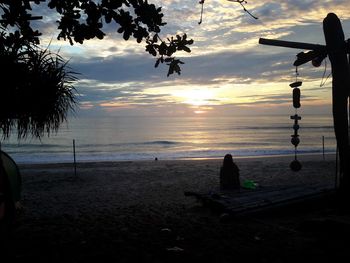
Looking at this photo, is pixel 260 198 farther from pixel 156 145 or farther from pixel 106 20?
pixel 156 145

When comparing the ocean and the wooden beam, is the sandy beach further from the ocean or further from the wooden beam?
the wooden beam

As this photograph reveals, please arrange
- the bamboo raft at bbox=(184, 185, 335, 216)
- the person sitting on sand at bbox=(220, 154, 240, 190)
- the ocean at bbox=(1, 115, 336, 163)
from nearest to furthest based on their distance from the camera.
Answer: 1. the bamboo raft at bbox=(184, 185, 335, 216)
2. the person sitting on sand at bbox=(220, 154, 240, 190)
3. the ocean at bbox=(1, 115, 336, 163)

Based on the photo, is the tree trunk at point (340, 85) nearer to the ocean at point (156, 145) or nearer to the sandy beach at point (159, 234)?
the sandy beach at point (159, 234)

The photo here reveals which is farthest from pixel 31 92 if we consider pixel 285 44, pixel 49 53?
pixel 285 44

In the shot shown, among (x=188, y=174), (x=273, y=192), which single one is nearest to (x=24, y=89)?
(x=273, y=192)

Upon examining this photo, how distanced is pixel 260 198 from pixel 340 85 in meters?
3.16

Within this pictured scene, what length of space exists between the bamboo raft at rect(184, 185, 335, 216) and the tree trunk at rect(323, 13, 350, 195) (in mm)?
1884

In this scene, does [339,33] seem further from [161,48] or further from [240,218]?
[240,218]

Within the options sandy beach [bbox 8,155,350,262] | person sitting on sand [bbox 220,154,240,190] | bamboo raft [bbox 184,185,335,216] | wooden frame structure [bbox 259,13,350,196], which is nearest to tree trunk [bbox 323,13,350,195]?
wooden frame structure [bbox 259,13,350,196]

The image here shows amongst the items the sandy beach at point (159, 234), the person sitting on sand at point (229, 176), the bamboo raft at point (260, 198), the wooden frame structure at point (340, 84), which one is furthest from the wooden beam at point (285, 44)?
the person sitting on sand at point (229, 176)

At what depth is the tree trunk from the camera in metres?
6.51

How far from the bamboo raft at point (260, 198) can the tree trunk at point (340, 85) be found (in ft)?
6.18

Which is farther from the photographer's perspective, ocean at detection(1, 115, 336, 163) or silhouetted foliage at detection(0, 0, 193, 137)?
ocean at detection(1, 115, 336, 163)

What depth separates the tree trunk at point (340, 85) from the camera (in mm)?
6512
